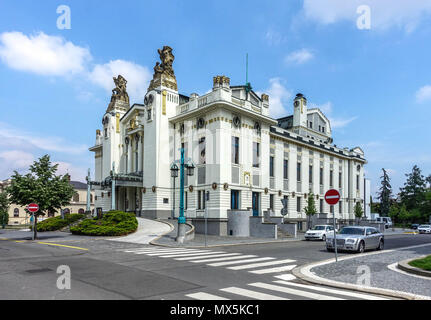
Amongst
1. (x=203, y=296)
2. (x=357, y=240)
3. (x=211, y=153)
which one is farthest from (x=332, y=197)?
(x=211, y=153)

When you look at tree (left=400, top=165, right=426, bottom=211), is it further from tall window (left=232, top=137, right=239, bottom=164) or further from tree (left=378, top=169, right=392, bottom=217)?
tall window (left=232, top=137, right=239, bottom=164)

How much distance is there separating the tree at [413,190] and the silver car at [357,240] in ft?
273

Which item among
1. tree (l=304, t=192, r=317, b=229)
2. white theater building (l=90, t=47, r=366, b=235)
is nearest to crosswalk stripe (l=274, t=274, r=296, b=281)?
white theater building (l=90, t=47, r=366, b=235)

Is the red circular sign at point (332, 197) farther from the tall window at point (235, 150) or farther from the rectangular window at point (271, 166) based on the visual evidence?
the rectangular window at point (271, 166)

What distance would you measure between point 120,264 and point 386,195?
9469 centimetres

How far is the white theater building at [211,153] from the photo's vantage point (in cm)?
3397

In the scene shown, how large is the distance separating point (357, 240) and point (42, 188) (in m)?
21.3

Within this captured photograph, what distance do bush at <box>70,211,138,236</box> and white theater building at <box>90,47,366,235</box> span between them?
6.51 metres

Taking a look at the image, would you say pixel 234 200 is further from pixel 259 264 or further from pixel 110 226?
pixel 259 264

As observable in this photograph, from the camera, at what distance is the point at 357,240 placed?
1836 centimetres

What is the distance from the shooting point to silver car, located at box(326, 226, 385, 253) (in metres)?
18.3

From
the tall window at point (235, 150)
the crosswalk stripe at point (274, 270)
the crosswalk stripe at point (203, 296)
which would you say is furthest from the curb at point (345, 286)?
the tall window at point (235, 150)

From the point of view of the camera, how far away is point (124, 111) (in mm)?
49219
